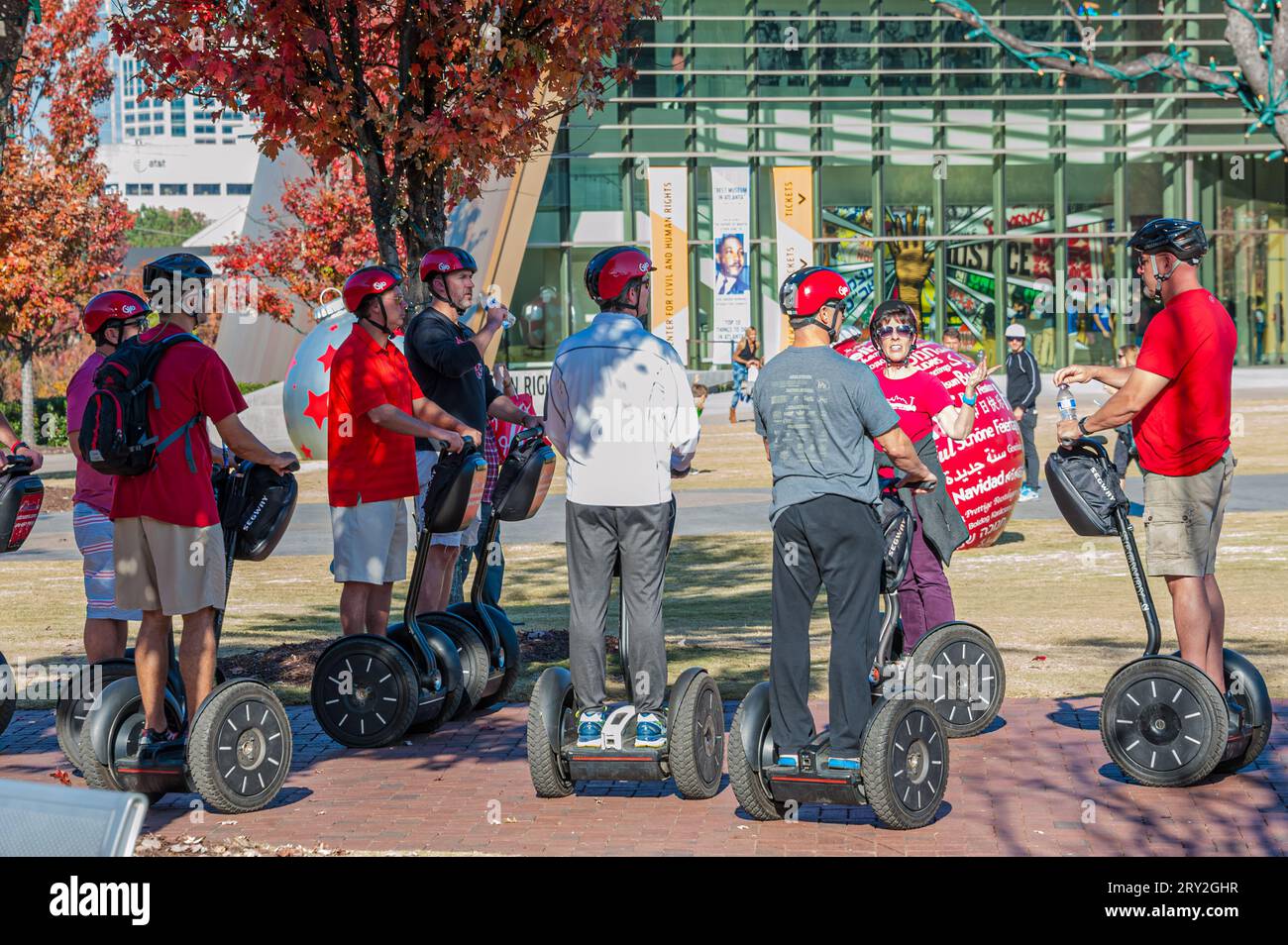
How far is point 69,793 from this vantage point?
281cm

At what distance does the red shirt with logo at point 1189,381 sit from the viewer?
655cm

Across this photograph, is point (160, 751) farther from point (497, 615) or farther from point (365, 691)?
point (497, 615)

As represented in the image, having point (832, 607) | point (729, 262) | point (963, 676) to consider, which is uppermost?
point (729, 262)

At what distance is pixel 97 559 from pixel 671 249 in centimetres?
3158

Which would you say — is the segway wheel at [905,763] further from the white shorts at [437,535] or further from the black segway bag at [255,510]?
the white shorts at [437,535]

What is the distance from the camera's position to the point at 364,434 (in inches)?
300

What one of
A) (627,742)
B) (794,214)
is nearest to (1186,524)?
(627,742)

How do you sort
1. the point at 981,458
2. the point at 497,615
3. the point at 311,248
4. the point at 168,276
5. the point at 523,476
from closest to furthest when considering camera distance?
the point at 168,276 < the point at 523,476 < the point at 497,615 < the point at 981,458 < the point at 311,248

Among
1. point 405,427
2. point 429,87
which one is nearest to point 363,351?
point 405,427

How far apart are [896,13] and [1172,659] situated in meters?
35.7
